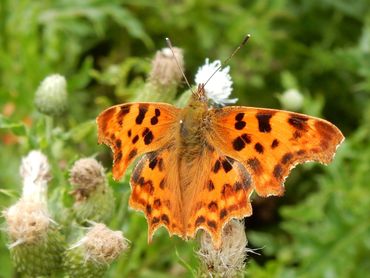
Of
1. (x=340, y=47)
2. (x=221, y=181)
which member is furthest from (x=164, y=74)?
(x=340, y=47)

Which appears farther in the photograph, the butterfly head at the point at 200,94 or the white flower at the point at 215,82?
the white flower at the point at 215,82

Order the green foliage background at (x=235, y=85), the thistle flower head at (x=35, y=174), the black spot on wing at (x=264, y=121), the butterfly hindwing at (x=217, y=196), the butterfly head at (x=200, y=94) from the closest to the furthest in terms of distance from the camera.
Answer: the butterfly hindwing at (x=217, y=196) < the black spot on wing at (x=264, y=121) < the butterfly head at (x=200, y=94) < the thistle flower head at (x=35, y=174) < the green foliage background at (x=235, y=85)

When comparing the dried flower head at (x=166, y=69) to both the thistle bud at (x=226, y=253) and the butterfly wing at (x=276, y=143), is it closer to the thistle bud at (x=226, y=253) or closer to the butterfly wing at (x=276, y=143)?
the butterfly wing at (x=276, y=143)

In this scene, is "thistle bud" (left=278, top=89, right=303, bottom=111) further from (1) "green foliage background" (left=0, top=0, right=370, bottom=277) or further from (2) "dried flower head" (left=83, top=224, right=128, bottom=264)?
(2) "dried flower head" (left=83, top=224, right=128, bottom=264)

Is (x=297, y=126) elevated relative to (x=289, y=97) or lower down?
lower down

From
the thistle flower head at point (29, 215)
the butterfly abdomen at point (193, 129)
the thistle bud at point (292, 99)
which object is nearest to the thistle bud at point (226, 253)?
the butterfly abdomen at point (193, 129)

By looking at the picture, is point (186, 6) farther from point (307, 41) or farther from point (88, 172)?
point (88, 172)

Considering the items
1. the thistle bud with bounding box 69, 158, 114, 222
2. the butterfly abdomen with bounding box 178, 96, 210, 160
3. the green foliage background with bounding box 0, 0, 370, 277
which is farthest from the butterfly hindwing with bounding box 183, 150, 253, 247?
the green foliage background with bounding box 0, 0, 370, 277
